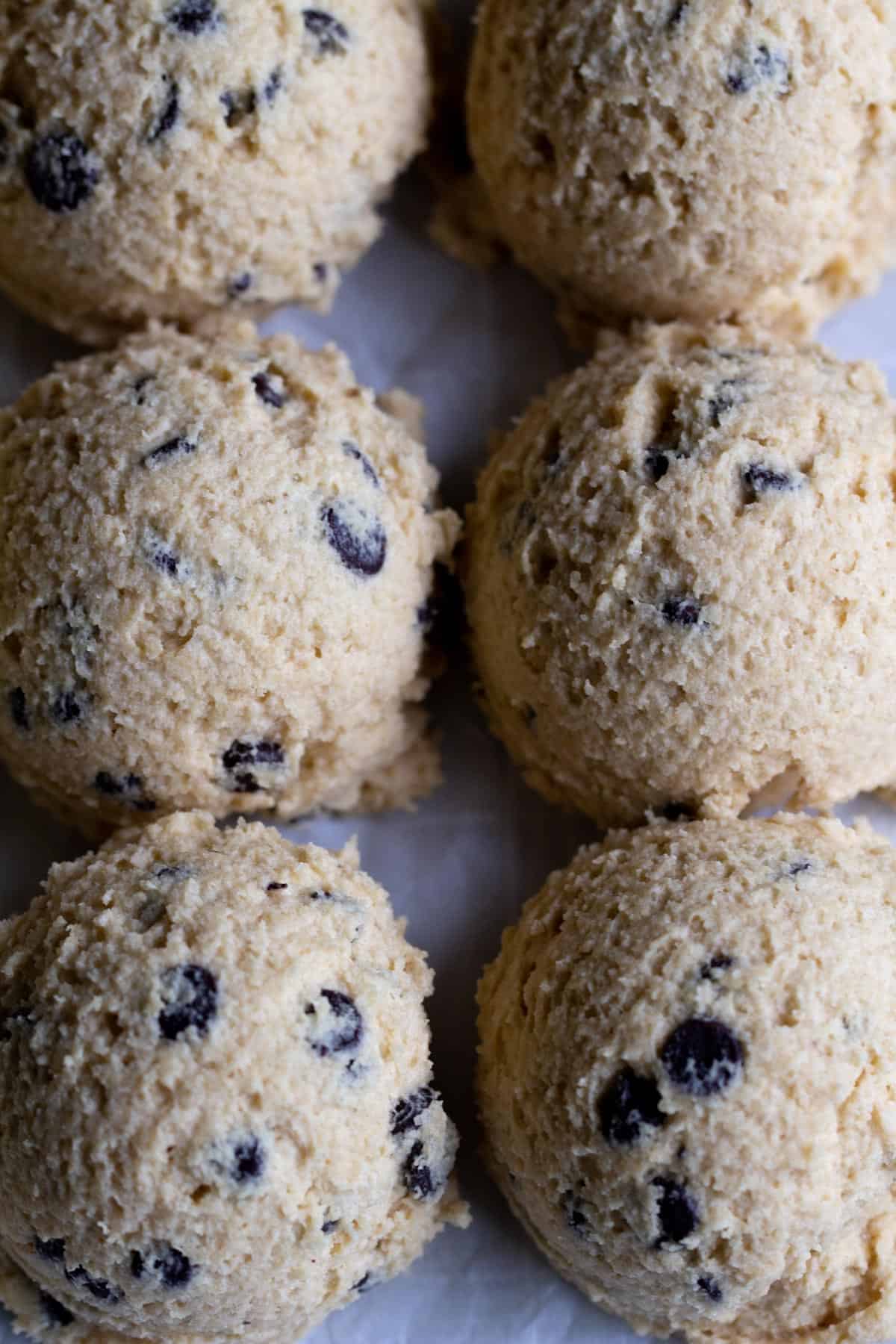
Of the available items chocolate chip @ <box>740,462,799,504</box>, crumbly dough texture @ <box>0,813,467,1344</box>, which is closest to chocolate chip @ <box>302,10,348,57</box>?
chocolate chip @ <box>740,462,799,504</box>

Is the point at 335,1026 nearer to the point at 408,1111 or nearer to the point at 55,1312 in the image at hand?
the point at 408,1111

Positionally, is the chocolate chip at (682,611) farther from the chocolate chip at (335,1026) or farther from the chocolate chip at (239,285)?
the chocolate chip at (239,285)

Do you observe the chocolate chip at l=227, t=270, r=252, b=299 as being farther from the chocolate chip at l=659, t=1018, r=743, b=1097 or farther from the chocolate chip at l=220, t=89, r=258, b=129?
the chocolate chip at l=659, t=1018, r=743, b=1097

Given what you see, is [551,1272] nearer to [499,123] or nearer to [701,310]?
[701,310]

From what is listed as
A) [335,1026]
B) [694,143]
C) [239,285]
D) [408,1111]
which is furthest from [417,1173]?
[694,143]

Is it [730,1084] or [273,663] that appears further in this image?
[273,663]

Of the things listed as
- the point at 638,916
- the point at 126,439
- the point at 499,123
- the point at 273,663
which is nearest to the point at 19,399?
the point at 126,439
